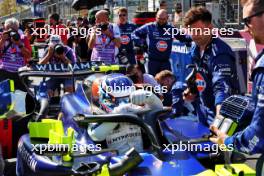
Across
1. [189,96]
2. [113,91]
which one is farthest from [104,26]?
[113,91]

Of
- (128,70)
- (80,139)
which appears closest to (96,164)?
(80,139)

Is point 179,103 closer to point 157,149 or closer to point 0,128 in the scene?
point 157,149

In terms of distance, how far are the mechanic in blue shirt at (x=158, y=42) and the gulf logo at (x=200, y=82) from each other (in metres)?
3.65

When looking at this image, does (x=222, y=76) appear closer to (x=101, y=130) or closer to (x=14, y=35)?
(x=101, y=130)

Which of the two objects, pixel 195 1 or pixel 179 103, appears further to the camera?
pixel 195 1

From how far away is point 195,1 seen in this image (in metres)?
10.0

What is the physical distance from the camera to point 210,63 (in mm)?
3748

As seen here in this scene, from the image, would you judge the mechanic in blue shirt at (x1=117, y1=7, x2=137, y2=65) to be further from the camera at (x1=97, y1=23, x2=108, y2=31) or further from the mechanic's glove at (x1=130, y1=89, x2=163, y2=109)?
the mechanic's glove at (x1=130, y1=89, x2=163, y2=109)

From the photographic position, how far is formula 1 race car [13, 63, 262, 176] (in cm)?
307

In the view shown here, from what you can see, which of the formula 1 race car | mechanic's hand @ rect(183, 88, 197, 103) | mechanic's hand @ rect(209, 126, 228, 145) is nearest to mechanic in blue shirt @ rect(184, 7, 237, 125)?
mechanic's hand @ rect(183, 88, 197, 103)

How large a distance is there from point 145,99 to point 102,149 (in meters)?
0.51

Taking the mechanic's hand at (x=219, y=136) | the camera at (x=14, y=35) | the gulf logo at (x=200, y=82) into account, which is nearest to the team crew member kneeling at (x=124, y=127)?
the gulf logo at (x=200, y=82)

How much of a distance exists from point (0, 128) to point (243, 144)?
123 inches

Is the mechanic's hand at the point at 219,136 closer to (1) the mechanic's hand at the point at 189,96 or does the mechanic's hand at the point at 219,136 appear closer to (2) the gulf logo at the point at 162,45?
(1) the mechanic's hand at the point at 189,96
